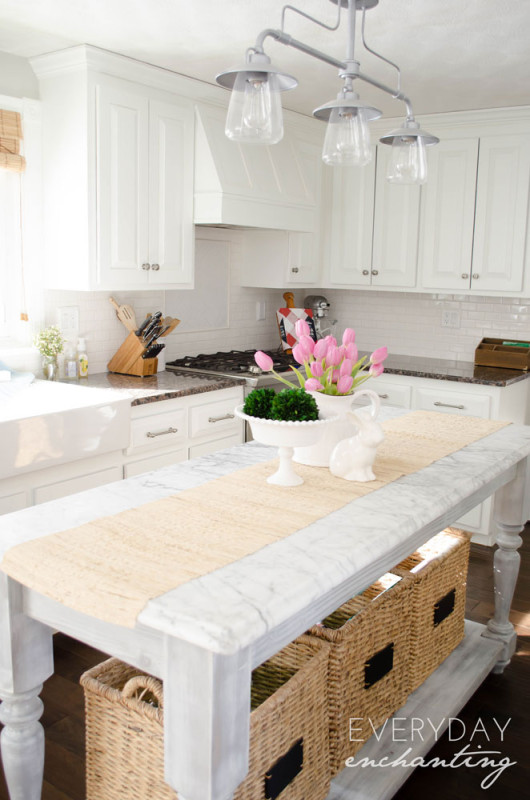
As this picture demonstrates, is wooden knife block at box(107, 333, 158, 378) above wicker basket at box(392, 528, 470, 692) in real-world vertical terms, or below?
above

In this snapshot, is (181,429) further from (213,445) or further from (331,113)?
(331,113)

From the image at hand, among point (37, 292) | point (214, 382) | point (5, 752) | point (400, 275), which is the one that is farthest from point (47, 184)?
point (5, 752)

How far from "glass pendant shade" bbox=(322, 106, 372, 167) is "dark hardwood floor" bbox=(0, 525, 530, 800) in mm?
1968

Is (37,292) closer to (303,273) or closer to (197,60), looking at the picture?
(197,60)

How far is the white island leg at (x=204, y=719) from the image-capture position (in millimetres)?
1246

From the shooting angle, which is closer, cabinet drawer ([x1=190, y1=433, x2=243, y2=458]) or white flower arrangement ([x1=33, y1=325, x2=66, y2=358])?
white flower arrangement ([x1=33, y1=325, x2=66, y2=358])

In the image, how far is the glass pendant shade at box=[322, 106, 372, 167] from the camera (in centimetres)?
202

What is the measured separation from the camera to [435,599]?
2553 mm

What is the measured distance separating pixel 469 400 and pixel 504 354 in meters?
0.52

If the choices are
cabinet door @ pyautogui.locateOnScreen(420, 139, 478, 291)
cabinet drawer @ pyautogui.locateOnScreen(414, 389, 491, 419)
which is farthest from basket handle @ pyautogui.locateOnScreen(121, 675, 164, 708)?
cabinet door @ pyautogui.locateOnScreen(420, 139, 478, 291)

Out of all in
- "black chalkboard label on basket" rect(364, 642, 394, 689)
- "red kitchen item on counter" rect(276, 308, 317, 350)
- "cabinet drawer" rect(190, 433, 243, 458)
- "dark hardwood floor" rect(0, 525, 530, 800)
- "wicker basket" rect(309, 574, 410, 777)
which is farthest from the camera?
"red kitchen item on counter" rect(276, 308, 317, 350)

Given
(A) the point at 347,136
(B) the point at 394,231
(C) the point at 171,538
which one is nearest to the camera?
(C) the point at 171,538

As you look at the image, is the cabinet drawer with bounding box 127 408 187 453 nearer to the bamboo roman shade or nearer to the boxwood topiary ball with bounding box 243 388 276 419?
the bamboo roman shade

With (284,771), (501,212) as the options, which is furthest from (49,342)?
(501,212)
